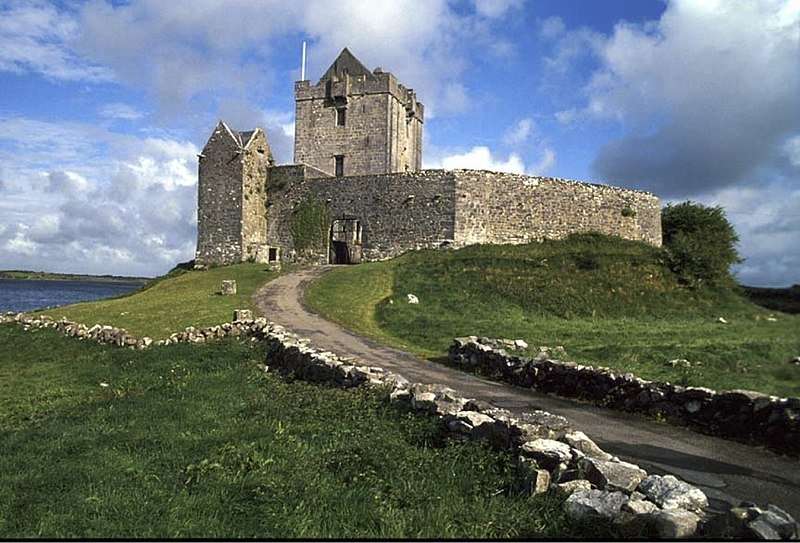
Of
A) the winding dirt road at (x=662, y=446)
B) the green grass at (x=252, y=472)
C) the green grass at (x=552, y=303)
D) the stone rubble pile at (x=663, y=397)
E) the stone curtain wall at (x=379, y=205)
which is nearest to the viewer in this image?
the green grass at (x=252, y=472)

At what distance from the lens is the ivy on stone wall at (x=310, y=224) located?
46.3m

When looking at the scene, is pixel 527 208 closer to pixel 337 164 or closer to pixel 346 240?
pixel 346 240

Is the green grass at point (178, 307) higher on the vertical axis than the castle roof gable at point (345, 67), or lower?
lower

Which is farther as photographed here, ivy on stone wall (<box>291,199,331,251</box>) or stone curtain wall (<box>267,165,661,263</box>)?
ivy on stone wall (<box>291,199,331,251</box>)

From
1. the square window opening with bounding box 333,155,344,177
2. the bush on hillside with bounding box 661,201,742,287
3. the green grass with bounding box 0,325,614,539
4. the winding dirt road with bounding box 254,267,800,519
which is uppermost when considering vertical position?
the square window opening with bounding box 333,155,344,177

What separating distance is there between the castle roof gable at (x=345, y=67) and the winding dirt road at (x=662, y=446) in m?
42.3

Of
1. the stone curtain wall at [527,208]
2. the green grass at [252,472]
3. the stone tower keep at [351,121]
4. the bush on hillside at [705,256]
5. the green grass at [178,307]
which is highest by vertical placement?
the stone tower keep at [351,121]

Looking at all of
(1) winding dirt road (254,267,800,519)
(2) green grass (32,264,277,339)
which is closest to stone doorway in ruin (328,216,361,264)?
(2) green grass (32,264,277,339)

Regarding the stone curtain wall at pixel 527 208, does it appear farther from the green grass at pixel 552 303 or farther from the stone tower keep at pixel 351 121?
the stone tower keep at pixel 351 121

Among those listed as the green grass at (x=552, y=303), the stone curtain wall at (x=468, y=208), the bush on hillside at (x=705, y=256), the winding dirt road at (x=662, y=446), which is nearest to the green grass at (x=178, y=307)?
the green grass at (x=552, y=303)

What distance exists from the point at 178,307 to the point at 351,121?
29.7 meters

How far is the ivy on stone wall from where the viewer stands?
46281 mm

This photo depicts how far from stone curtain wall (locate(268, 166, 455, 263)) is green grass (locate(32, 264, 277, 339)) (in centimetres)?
721

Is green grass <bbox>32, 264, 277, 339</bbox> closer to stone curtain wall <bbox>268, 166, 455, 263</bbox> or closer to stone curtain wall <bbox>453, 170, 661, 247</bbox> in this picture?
stone curtain wall <bbox>268, 166, 455, 263</bbox>
